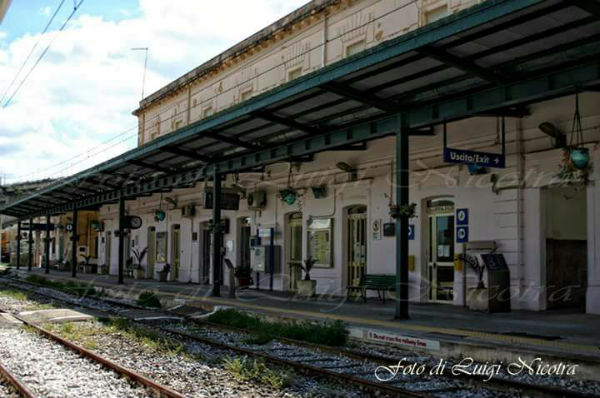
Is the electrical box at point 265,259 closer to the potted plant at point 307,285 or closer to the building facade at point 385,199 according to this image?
the building facade at point 385,199

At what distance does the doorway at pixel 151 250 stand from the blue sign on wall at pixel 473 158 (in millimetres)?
20460

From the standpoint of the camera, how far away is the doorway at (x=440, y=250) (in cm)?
1474

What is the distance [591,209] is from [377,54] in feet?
17.0

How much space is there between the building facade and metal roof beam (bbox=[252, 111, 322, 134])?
18 centimetres

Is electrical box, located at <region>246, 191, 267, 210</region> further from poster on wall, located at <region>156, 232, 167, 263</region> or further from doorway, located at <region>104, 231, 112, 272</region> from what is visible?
doorway, located at <region>104, 231, 112, 272</region>

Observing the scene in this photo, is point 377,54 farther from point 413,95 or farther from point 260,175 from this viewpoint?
point 260,175

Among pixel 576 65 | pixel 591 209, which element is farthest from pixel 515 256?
pixel 576 65

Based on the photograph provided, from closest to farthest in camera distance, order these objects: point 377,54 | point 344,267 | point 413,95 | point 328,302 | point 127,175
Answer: point 377,54 → point 413,95 → point 328,302 → point 344,267 → point 127,175

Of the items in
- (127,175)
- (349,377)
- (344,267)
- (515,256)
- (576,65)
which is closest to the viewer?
(349,377)

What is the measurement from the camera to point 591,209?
38.9 feet

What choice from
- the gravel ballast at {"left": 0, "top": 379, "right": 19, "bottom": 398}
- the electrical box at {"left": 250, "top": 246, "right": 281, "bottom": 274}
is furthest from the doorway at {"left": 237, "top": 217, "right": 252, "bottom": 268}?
the gravel ballast at {"left": 0, "top": 379, "right": 19, "bottom": 398}

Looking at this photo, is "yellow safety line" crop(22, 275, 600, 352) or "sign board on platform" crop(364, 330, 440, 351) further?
"sign board on platform" crop(364, 330, 440, 351)

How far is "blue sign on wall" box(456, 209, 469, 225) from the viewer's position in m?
14.1

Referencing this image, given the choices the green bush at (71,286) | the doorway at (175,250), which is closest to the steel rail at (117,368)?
the green bush at (71,286)
